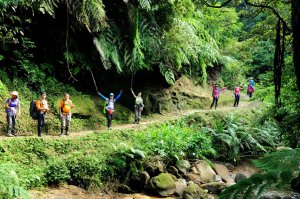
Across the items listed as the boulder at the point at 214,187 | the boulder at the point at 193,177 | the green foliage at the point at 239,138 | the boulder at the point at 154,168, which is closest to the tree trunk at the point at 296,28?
the boulder at the point at 154,168

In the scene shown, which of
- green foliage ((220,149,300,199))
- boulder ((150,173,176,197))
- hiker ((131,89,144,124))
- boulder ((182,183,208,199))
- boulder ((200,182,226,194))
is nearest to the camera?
green foliage ((220,149,300,199))

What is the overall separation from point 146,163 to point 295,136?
4480 millimetres

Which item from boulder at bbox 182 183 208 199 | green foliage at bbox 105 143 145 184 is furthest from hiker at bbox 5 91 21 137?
boulder at bbox 182 183 208 199

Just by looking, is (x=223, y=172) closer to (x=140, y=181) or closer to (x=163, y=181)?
(x=163, y=181)

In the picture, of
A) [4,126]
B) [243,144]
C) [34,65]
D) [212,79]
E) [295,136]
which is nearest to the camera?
[295,136]

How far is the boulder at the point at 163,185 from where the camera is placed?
9.69m

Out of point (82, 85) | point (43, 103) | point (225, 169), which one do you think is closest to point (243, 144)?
point (225, 169)

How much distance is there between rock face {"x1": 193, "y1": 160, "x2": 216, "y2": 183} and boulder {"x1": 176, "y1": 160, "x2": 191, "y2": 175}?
34 centimetres

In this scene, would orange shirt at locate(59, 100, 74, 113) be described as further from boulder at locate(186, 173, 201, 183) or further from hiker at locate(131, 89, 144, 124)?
boulder at locate(186, 173, 201, 183)

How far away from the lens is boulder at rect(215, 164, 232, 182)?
1192 centimetres

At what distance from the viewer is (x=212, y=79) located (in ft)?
72.6

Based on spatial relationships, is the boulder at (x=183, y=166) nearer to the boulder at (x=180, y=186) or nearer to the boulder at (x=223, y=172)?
the boulder at (x=180, y=186)

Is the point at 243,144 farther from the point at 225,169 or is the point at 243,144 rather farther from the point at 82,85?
the point at 82,85

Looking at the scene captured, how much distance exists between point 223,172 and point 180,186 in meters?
2.65
